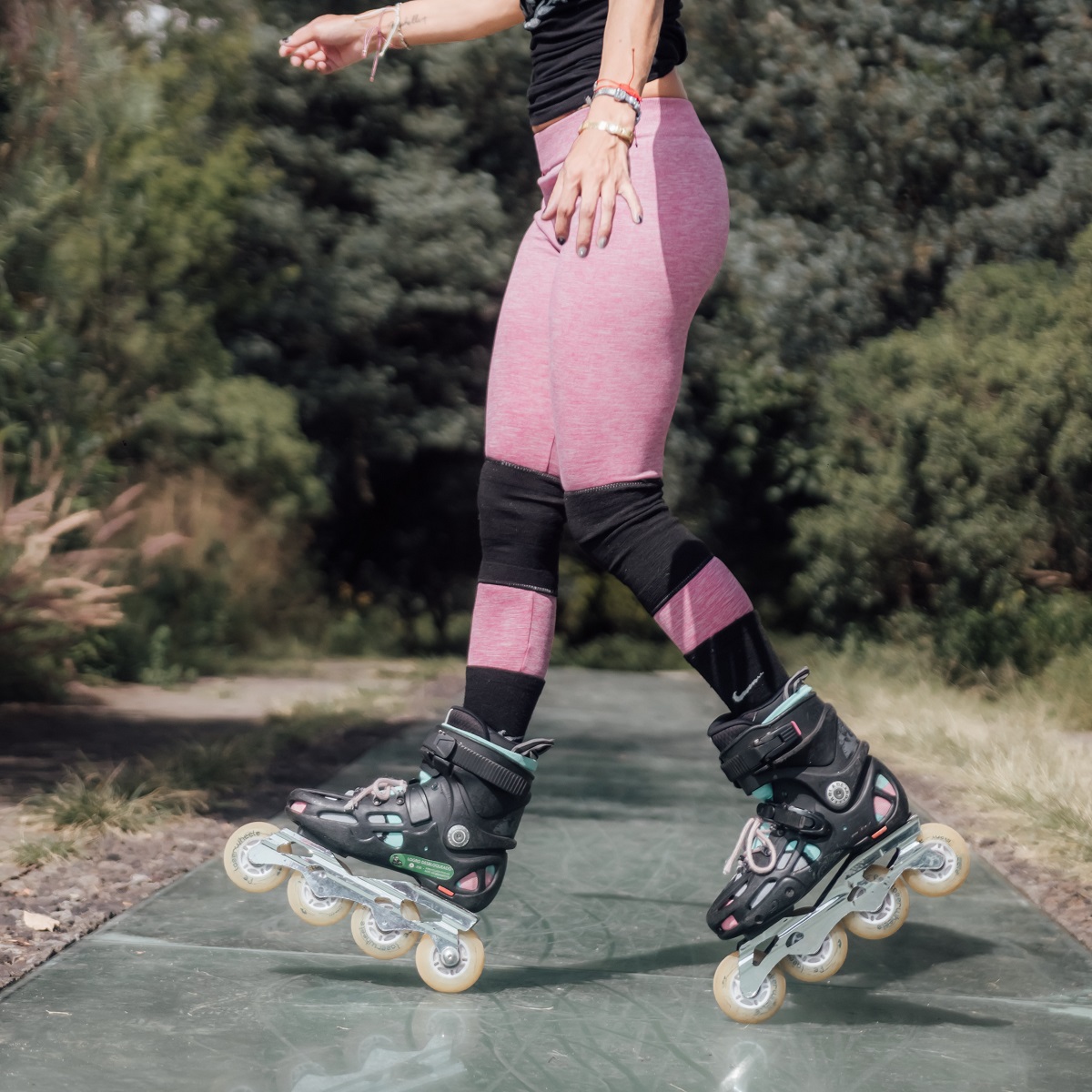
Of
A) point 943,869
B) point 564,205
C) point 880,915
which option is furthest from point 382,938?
point 564,205

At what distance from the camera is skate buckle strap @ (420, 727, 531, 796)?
218 centimetres

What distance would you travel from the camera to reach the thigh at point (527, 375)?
2.31m

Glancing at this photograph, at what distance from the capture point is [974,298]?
8.98 m

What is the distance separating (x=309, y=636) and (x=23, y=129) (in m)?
7.51

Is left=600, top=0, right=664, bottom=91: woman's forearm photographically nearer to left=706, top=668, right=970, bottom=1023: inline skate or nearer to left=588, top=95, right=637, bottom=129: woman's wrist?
left=588, top=95, right=637, bottom=129: woman's wrist

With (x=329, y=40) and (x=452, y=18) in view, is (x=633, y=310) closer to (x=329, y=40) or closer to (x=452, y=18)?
(x=452, y=18)

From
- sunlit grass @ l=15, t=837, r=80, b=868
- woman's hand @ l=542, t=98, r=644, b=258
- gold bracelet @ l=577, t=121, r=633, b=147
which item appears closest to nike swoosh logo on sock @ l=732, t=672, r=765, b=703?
woman's hand @ l=542, t=98, r=644, b=258

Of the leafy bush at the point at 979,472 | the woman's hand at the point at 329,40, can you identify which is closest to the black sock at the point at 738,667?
the woman's hand at the point at 329,40

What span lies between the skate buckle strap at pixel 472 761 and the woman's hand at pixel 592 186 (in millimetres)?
770

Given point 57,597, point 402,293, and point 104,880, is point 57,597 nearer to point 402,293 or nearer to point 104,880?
point 104,880

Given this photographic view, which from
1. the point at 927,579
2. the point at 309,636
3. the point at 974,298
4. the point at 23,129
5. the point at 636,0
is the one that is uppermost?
the point at 636,0

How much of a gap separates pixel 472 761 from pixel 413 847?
0.16 metres

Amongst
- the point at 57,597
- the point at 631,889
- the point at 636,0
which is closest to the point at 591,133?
the point at 636,0

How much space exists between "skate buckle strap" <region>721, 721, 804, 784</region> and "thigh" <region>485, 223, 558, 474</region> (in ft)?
1.84
